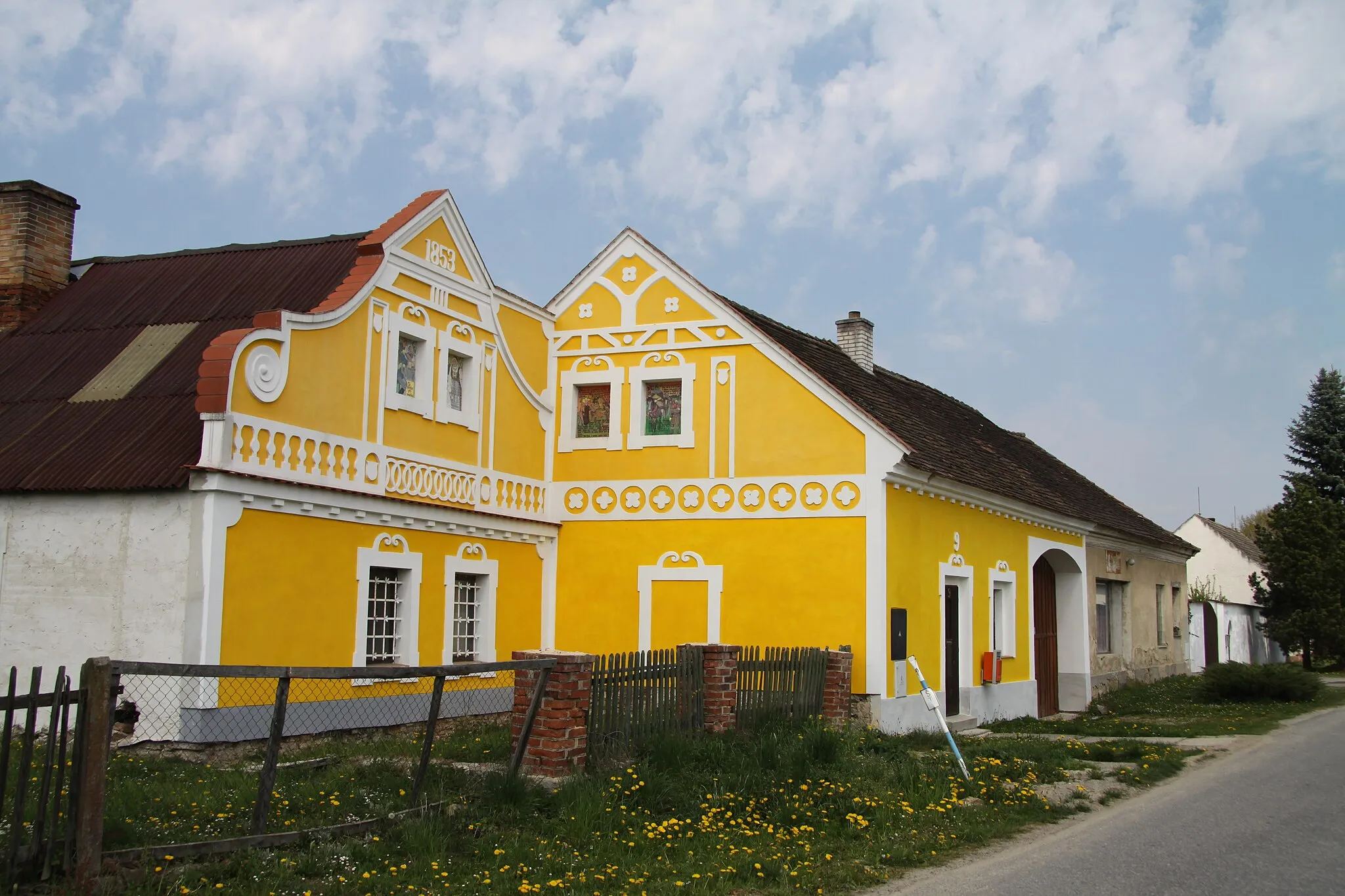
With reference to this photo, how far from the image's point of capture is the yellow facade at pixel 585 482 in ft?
45.5

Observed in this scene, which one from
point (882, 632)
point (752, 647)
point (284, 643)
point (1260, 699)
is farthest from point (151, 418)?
point (1260, 699)

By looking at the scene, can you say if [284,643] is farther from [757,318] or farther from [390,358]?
[757,318]

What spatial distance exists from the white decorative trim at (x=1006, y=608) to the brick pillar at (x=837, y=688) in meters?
5.51

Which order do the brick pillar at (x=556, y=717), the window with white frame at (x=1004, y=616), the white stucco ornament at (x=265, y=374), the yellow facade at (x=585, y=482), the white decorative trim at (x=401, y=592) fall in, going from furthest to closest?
the window with white frame at (x=1004, y=616), the white decorative trim at (x=401, y=592), the yellow facade at (x=585, y=482), the white stucco ornament at (x=265, y=374), the brick pillar at (x=556, y=717)

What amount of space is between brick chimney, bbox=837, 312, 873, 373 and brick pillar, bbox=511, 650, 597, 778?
44.6 ft

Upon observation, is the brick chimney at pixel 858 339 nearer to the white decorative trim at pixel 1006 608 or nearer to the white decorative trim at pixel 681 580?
the white decorative trim at pixel 1006 608

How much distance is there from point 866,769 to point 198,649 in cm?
669

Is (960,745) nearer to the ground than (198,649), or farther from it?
nearer to the ground

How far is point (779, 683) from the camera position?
14.1 metres

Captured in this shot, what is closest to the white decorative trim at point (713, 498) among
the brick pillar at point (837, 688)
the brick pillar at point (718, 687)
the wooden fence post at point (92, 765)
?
the brick pillar at point (837, 688)

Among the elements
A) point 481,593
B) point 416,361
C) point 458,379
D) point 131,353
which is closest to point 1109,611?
point 481,593

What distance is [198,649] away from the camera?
11.9 m

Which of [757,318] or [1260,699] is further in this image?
[1260,699]

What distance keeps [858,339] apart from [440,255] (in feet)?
30.9
